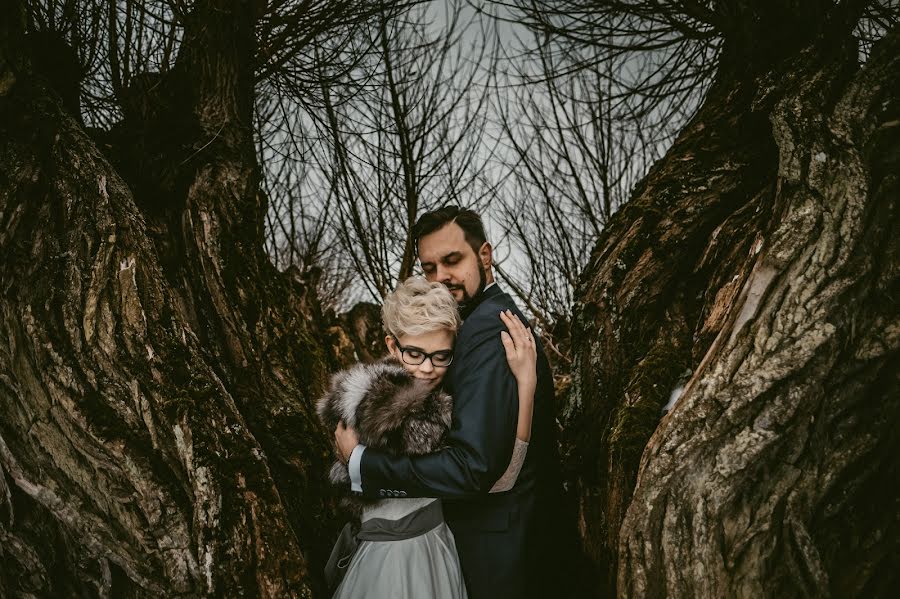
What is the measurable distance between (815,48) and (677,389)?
1.47m

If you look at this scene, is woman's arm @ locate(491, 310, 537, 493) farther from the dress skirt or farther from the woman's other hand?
the dress skirt

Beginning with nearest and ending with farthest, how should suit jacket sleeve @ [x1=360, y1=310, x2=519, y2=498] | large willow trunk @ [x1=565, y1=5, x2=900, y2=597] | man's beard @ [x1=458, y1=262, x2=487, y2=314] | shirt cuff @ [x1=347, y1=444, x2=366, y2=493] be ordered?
large willow trunk @ [x1=565, y1=5, x2=900, y2=597] < suit jacket sleeve @ [x1=360, y1=310, x2=519, y2=498] < shirt cuff @ [x1=347, y1=444, x2=366, y2=493] < man's beard @ [x1=458, y1=262, x2=487, y2=314]

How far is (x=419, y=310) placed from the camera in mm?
2258

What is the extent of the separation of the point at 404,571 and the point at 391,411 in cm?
60

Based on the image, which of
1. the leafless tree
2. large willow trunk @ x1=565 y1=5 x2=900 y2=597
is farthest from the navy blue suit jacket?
large willow trunk @ x1=565 y1=5 x2=900 y2=597

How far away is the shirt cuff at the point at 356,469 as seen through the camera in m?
2.04

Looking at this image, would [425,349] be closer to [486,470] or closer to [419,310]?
[419,310]

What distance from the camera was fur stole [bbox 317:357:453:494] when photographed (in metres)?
2.01

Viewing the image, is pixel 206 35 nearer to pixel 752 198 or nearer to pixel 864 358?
pixel 752 198

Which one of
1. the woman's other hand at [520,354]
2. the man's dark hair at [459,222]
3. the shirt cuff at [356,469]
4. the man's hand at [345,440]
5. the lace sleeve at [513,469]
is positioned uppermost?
the man's dark hair at [459,222]

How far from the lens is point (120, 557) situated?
68.8 inches

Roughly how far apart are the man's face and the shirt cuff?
953 millimetres

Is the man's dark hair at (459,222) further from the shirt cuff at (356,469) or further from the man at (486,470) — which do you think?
the shirt cuff at (356,469)

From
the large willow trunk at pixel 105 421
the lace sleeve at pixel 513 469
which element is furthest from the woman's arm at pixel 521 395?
the large willow trunk at pixel 105 421
